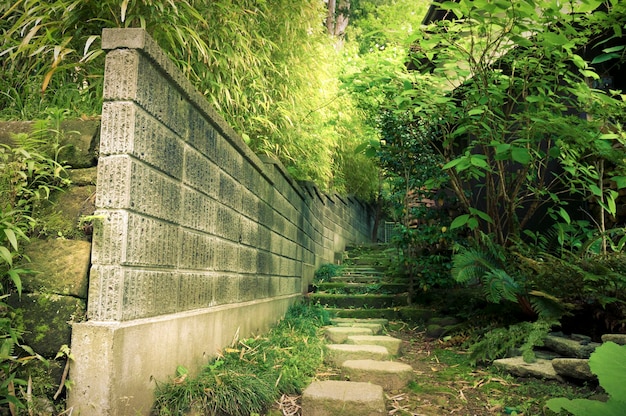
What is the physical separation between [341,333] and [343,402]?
2507mm

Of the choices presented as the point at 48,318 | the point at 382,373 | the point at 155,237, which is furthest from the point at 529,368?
the point at 48,318

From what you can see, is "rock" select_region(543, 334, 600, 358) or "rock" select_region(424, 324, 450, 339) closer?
"rock" select_region(543, 334, 600, 358)

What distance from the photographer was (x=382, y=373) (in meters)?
3.67

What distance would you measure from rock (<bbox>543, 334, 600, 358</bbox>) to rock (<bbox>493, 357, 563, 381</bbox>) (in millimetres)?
181

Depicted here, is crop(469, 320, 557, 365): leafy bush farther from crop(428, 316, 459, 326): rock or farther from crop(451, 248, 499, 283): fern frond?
crop(428, 316, 459, 326): rock

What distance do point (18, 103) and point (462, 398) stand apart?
374 cm

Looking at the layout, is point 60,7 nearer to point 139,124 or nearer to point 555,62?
point 139,124

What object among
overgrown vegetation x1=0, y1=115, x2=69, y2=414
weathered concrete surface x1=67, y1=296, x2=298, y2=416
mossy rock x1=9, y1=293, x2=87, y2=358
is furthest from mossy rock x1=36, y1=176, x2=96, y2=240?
weathered concrete surface x1=67, y1=296, x2=298, y2=416

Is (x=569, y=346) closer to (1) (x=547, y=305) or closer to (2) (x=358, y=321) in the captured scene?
(1) (x=547, y=305)

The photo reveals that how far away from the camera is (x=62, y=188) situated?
2.33m

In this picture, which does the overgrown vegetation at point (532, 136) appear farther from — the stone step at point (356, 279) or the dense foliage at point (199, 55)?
the stone step at point (356, 279)

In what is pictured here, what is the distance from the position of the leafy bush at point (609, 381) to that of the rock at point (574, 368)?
2.07 metres

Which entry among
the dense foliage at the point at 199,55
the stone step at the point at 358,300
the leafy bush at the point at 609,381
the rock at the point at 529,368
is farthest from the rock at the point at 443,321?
the leafy bush at the point at 609,381

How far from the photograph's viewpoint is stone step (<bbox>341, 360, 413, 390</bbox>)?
3.62m
